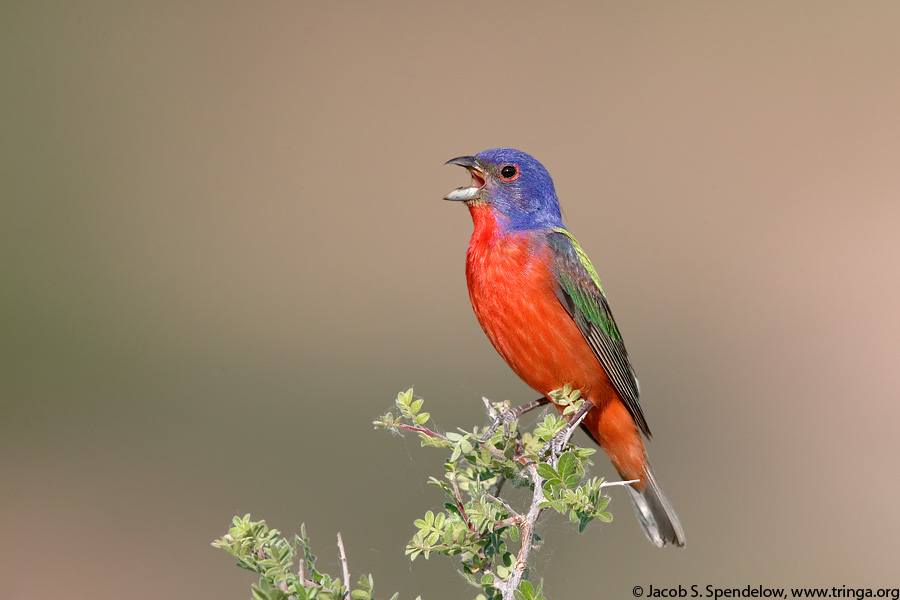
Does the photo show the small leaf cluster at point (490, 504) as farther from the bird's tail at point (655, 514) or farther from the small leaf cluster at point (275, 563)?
the bird's tail at point (655, 514)

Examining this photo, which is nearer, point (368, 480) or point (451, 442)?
point (451, 442)

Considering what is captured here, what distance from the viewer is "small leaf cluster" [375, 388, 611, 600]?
105 inches

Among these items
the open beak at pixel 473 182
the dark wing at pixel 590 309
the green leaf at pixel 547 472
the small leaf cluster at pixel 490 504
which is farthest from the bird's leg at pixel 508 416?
the open beak at pixel 473 182

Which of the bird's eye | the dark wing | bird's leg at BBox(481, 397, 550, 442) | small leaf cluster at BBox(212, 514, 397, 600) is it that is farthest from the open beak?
small leaf cluster at BBox(212, 514, 397, 600)

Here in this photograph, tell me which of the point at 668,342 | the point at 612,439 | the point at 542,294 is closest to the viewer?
the point at 542,294

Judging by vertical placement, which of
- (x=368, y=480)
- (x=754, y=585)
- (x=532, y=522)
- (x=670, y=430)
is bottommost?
(x=754, y=585)

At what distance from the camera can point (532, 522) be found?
108 inches

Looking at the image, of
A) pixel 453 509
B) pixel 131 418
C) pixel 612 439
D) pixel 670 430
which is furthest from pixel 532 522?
pixel 131 418

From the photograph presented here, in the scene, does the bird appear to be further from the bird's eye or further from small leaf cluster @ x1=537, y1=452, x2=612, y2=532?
small leaf cluster @ x1=537, y1=452, x2=612, y2=532

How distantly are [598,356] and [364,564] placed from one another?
3.27m

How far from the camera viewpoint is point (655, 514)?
187 inches

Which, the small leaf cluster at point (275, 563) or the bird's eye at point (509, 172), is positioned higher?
the bird's eye at point (509, 172)

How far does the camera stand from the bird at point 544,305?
4137 millimetres

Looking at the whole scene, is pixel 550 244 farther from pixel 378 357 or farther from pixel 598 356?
pixel 378 357
